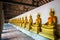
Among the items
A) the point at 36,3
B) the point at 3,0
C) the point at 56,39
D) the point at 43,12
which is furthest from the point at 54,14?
the point at 36,3

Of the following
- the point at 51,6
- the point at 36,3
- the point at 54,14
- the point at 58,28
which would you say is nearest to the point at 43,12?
the point at 51,6

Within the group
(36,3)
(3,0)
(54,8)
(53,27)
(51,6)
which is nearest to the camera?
(53,27)

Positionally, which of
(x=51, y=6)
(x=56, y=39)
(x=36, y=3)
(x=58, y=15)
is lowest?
(x=56, y=39)

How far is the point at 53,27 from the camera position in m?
3.47

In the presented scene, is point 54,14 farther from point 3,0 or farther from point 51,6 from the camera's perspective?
point 3,0


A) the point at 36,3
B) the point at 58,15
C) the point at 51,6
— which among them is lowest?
the point at 58,15

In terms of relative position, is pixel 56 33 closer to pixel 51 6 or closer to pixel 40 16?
pixel 51 6

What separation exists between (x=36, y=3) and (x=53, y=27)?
16.8 feet

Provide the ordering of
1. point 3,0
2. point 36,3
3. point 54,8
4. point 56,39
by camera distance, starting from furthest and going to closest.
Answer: point 36,3 < point 3,0 < point 54,8 < point 56,39

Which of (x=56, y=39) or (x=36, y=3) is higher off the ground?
(x=36, y=3)

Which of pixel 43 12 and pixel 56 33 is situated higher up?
pixel 43 12

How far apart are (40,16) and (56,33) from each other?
2081 mm

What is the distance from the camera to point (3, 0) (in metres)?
6.94

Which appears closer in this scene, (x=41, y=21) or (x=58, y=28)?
(x=58, y=28)
